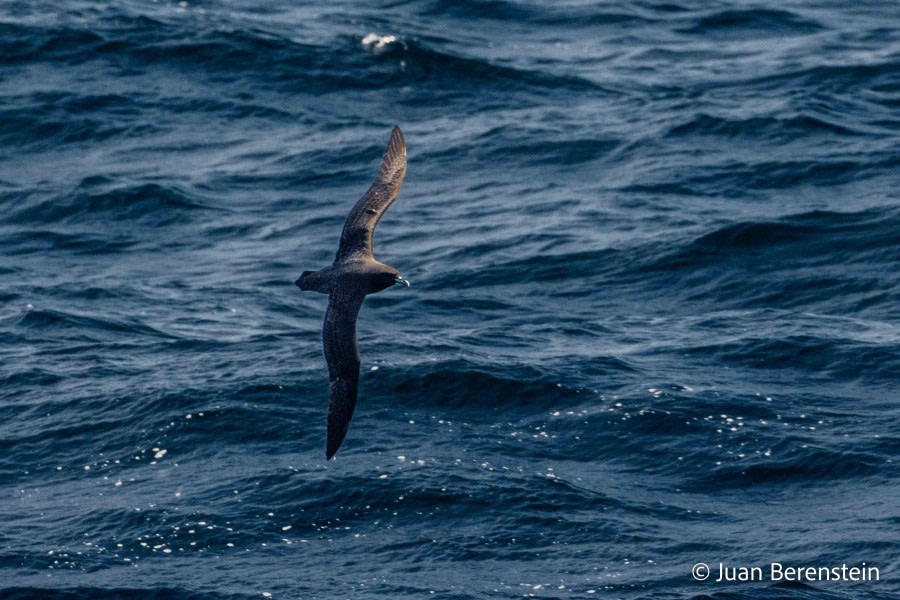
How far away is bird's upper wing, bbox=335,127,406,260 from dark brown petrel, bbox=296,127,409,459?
1cm

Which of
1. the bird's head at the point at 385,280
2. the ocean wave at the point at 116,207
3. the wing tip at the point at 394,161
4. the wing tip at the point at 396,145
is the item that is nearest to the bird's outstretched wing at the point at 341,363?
the bird's head at the point at 385,280

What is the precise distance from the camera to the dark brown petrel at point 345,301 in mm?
16969

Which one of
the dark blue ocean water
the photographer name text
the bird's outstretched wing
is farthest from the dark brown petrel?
the photographer name text

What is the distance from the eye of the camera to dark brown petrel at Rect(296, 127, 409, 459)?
55.7 ft

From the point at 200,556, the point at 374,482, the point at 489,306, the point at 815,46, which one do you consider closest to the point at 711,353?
the point at 489,306

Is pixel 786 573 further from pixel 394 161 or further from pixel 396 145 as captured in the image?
pixel 396 145

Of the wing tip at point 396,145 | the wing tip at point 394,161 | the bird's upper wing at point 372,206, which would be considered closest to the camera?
the bird's upper wing at point 372,206

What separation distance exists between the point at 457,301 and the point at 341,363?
8.66 m

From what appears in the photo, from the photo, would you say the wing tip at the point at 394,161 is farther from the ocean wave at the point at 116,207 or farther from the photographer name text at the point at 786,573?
the ocean wave at the point at 116,207

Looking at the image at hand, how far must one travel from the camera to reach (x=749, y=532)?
19.3 meters

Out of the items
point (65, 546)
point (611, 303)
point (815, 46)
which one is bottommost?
point (65, 546)

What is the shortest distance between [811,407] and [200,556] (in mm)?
8526

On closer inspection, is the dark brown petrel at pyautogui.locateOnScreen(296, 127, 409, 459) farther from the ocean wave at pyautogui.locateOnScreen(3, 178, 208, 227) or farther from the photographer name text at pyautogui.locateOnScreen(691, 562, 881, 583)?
the ocean wave at pyautogui.locateOnScreen(3, 178, 208, 227)

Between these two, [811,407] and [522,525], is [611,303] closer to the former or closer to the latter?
[811,407]
